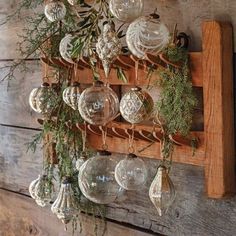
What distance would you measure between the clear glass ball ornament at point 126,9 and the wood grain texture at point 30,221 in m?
0.51

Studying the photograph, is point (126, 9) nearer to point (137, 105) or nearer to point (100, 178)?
point (137, 105)

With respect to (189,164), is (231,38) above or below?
above

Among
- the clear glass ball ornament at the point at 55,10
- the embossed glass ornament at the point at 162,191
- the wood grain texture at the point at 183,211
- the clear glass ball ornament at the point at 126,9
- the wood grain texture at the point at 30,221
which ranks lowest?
the wood grain texture at the point at 30,221

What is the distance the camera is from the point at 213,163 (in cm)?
94

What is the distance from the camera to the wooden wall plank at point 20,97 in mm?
1469

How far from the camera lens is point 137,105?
95 centimetres

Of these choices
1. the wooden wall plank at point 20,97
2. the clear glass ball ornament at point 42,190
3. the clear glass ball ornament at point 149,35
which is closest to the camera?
the clear glass ball ornament at point 149,35

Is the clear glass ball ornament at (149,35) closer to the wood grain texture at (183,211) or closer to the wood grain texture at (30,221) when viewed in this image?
the wood grain texture at (183,211)

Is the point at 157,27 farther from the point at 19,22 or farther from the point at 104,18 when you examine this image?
the point at 19,22

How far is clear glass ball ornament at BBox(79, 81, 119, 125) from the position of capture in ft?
3.25

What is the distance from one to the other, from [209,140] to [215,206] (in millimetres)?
138

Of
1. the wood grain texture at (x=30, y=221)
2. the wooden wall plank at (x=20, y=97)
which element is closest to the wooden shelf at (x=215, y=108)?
the wood grain texture at (x=30, y=221)

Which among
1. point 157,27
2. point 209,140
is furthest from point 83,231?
point 157,27

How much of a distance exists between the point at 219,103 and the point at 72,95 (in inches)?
13.6
